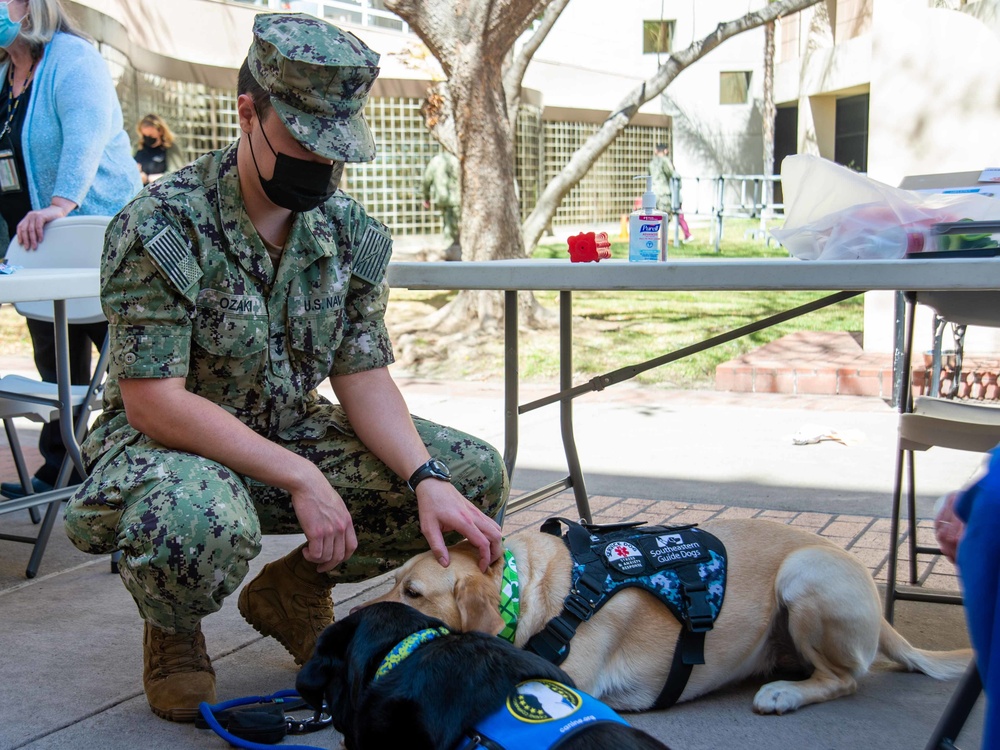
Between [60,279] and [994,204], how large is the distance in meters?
2.77

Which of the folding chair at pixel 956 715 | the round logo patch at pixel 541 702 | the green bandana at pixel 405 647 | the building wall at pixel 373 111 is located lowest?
the folding chair at pixel 956 715

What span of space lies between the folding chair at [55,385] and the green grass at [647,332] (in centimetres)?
439

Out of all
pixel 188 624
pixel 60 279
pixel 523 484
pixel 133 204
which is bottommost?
pixel 523 484

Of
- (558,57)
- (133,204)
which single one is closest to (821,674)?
(133,204)

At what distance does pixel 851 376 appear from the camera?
6965mm

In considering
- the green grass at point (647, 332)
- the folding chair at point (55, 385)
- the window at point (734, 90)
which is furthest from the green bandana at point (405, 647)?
the window at point (734, 90)

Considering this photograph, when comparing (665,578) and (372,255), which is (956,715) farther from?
(372,255)

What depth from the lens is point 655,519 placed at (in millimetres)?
4277

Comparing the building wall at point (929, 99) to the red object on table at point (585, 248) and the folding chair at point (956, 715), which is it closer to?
the red object on table at point (585, 248)

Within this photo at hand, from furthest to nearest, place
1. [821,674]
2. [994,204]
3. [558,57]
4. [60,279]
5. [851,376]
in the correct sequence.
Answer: [558,57], [851,376], [60,279], [994,204], [821,674]

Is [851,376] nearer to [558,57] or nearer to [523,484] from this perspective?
[523,484]

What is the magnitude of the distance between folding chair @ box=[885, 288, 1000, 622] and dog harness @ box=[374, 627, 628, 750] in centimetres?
154

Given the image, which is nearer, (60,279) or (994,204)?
(994,204)

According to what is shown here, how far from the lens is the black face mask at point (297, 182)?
2338mm
